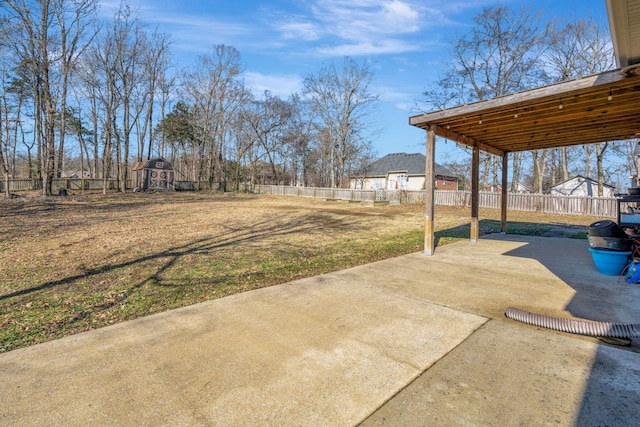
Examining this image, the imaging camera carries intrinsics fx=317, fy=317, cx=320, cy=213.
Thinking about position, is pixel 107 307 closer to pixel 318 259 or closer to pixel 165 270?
pixel 165 270

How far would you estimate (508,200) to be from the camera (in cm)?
1866

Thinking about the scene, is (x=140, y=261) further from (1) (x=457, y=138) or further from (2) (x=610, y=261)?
(2) (x=610, y=261)

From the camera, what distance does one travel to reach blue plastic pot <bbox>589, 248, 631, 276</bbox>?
4.53 m

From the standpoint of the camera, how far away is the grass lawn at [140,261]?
334cm

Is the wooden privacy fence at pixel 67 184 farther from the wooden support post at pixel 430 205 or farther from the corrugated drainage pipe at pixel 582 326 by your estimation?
the corrugated drainage pipe at pixel 582 326

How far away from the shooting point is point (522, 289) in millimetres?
4109

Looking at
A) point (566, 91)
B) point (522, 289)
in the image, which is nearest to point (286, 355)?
point (522, 289)

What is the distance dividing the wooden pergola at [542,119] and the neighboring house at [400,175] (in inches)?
1004

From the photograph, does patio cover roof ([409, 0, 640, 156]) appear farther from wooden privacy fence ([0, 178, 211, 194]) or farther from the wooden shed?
the wooden shed

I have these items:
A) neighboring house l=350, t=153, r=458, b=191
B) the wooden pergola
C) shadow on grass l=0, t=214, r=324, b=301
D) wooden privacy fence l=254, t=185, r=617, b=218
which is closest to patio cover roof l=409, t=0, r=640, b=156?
the wooden pergola

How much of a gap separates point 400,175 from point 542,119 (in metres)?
29.5

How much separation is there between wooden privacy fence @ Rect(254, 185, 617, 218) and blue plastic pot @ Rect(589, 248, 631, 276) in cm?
1403


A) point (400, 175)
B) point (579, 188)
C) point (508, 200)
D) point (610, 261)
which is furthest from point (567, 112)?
point (400, 175)

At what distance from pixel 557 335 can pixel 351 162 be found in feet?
110
